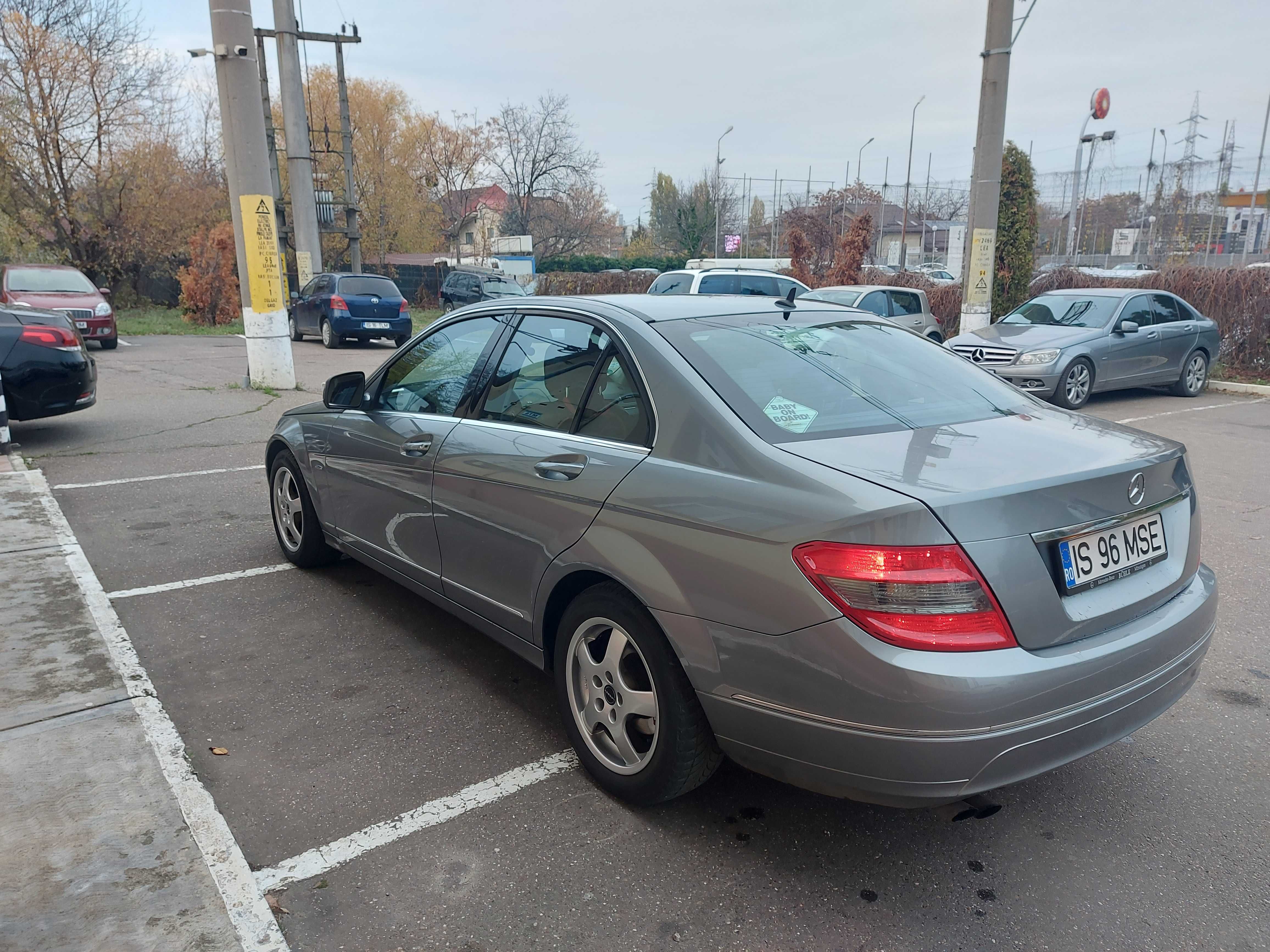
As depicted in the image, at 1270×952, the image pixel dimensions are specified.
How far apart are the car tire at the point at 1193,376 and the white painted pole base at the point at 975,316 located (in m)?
2.80

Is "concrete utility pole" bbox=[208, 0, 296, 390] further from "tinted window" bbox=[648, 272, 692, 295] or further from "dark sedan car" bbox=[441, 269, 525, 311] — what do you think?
"dark sedan car" bbox=[441, 269, 525, 311]

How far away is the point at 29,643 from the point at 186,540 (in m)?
1.77

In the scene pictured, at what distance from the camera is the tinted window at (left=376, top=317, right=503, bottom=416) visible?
3.74m

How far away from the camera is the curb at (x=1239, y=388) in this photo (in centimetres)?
1332

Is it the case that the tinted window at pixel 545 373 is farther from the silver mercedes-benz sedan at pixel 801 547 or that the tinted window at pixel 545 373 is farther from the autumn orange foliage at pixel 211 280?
the autumn orange foliage at pixel 211 280

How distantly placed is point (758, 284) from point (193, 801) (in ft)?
40.8

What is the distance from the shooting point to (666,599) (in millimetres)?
2525

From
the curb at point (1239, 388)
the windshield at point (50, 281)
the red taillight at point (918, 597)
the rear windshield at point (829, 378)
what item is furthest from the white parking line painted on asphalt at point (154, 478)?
the curb at point (1239, 388)

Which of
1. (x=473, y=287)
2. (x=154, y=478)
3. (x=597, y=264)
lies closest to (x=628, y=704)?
(x=154, y=478)

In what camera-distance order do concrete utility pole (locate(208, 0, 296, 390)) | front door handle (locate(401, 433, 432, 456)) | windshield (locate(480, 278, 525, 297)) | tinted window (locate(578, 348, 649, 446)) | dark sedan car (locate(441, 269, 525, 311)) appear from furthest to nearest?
dark sedan car (locate(441, 269, 525, 311))
windshield (locate(480, 278, 525, 297))
concrete utility pole (locate(208, 0, 296, 390))
front door handle (locate(401, 433, 432, 456))
tinted window (locate(578, 348, 649, 446))

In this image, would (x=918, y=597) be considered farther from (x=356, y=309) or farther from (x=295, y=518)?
(x=356, y=309)

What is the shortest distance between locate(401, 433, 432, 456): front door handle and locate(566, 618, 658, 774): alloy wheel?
1.18m

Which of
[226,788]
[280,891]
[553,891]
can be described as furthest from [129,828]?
[553,891]

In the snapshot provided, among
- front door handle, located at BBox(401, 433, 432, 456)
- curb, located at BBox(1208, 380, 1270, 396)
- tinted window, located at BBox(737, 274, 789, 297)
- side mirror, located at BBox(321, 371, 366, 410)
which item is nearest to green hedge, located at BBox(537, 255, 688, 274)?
tinted window, located at BBox(737, 274, 789, 297)
